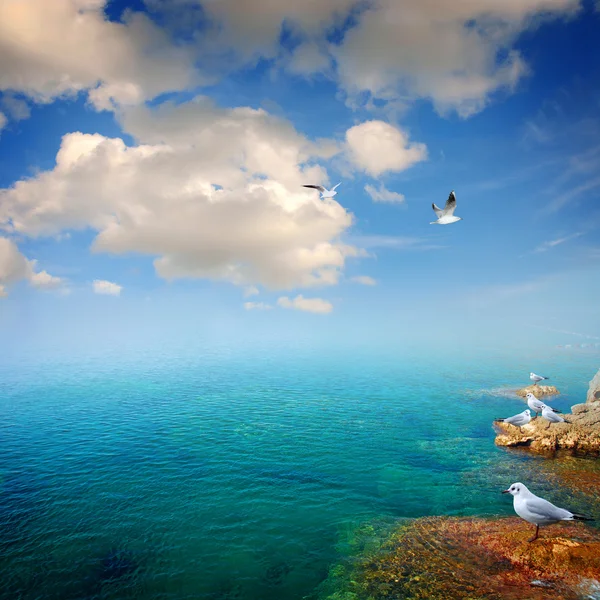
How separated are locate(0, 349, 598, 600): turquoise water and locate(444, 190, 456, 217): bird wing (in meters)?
18.1

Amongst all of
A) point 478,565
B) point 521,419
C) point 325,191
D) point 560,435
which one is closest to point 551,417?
point 560,435

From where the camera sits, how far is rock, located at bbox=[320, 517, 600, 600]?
40.3 ft

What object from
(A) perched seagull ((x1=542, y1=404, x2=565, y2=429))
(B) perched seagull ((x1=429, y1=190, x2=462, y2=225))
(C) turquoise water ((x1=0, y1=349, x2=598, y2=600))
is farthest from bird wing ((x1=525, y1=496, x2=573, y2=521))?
(A) perched seagull ((x1=542, y1=404, x2=565, y2=429))

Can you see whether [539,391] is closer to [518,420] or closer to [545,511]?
[518,420]

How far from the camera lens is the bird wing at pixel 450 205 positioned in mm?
18984

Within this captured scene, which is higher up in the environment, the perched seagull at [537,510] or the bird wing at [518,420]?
the perched seagull at [537,510]

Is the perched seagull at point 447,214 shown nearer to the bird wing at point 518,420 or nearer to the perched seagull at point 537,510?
the perched seagull at point 537,510

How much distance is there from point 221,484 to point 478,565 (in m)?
16.5

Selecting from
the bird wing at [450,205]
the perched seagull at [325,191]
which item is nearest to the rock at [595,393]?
the bird wing at [450,205]

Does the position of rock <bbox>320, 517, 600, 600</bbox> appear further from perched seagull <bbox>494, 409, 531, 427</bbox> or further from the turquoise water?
perched seagull <bbox>494, 409, 531, 427</bbox>

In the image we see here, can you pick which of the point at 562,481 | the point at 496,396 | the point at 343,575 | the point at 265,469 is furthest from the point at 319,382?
the point at 343,575

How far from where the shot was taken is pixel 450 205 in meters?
19.8

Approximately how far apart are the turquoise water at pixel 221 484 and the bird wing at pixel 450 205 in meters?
18.1

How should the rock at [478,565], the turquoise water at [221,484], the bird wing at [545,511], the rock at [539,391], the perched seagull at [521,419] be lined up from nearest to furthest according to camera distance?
the rock at [478,565] → the bird wing at [545,511] → the turquoise water at [221,484] → the perched seagull at [521,419] → the rock at [539,391]
